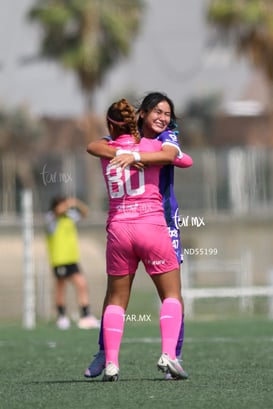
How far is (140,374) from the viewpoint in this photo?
9.91m

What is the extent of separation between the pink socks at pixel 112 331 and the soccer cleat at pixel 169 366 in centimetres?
31

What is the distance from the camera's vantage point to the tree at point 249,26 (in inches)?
1581

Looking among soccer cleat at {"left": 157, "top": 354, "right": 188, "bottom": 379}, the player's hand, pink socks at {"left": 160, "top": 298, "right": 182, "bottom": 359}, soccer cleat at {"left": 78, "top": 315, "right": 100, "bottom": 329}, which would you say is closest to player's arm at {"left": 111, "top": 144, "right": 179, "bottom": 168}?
the player's hand

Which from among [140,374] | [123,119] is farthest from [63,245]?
[123,119]

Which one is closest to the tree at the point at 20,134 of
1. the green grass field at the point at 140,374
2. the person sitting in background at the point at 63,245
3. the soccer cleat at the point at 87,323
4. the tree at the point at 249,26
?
the tree at the point at 249,26

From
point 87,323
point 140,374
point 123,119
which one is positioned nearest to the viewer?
point 123,119

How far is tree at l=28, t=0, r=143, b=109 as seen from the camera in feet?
144

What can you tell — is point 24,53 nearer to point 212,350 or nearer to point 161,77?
point 161,77

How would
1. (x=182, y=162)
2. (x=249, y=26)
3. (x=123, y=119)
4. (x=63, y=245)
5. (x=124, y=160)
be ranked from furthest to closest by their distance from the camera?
(x=249, y=26), (x=63, y=245), (x=182, y=162), (x=123, y=119), (x=124, y=160)

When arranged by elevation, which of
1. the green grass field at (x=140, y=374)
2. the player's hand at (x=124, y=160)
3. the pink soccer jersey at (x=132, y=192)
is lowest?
the green grass field at (x=140, y=374)

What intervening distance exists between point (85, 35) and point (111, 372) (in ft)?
118

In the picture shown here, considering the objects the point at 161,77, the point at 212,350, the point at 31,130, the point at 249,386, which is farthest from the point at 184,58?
the point at 249,386

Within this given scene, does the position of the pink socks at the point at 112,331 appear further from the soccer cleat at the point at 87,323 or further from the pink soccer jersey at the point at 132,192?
the soccer cleat at the point at 87,323

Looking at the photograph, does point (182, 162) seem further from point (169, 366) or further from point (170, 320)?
point (169, 366)
